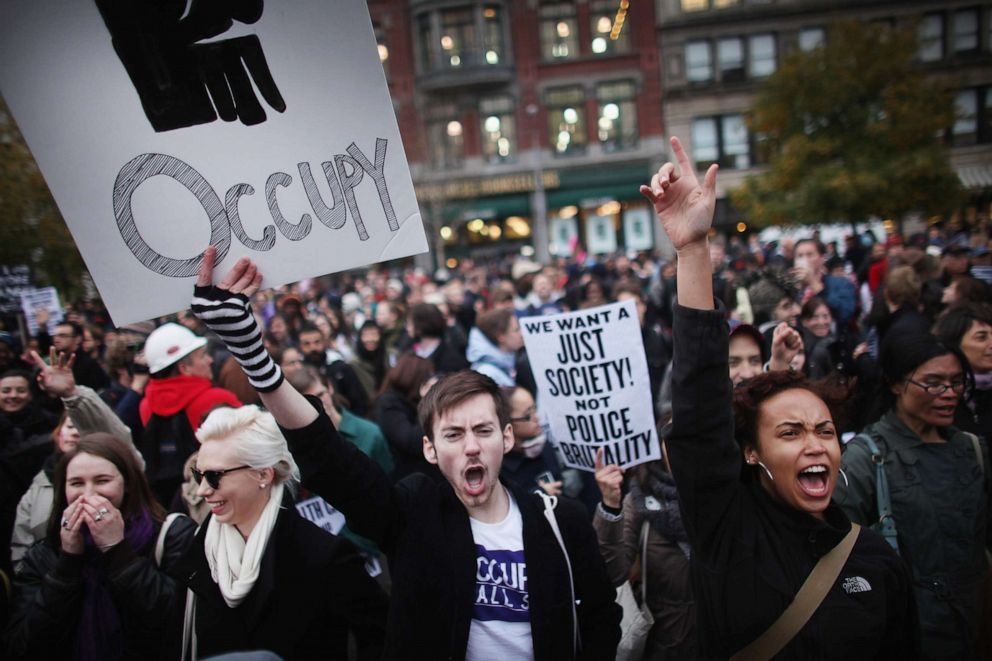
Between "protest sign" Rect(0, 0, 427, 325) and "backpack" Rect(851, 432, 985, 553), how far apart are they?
7.05ft

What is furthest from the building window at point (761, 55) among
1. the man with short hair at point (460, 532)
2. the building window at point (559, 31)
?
the man with short hair at point (460, 532)

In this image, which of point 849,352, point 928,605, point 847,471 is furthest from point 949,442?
point 849,352

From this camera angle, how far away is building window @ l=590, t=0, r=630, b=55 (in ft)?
97.4

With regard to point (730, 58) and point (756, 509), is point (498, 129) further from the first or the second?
point (756, 509)

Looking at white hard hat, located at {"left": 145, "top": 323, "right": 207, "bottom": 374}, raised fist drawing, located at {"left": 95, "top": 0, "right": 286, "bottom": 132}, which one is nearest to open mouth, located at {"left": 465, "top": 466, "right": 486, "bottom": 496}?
raised fist drawing, located at {"left": 95, "top": 0, "right": 286, "bottom": 132}

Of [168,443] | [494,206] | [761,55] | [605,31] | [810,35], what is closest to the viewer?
[168,443]

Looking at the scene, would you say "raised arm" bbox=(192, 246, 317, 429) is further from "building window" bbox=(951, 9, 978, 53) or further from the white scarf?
"building window" bbox=(951, 9, 978, 53)

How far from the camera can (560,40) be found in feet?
98.9

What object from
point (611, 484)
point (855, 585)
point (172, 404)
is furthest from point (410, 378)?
point (855, 585)

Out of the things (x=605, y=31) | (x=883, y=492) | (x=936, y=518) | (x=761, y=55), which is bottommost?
(x=936, y=518)

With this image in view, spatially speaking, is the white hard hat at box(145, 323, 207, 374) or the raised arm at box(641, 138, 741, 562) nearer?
the raised arm at box(641, 138, 741, 562)

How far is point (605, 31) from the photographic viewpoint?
1176 inches

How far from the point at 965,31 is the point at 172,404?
116ft

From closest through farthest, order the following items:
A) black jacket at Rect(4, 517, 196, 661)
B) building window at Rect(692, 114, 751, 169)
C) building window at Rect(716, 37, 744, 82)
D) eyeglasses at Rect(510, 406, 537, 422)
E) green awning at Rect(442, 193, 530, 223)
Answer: black jacket at Rect(4, 517, 196, 661) < eyeglasses at Rect(510, 406, 537, 422) < building window at Rect(716, 37, 744, 82) < building window at Rect(692, 114, 751, 169) < green awning at Rect(442, 193, 530, 223)
